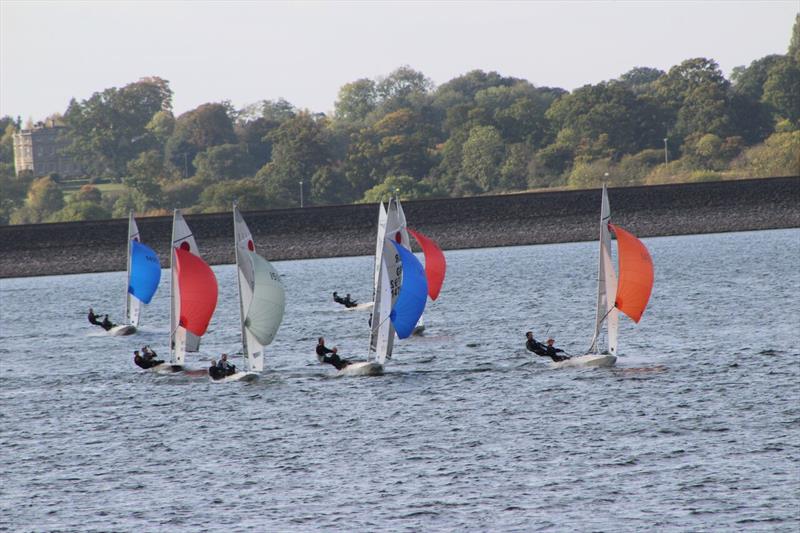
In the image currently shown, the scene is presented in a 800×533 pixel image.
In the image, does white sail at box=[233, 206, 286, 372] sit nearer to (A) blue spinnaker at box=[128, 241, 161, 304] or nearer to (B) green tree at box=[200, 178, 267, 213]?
(A) blue spinnaker at box=[128, 241, 161, 304]

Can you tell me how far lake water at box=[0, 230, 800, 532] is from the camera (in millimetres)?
30109

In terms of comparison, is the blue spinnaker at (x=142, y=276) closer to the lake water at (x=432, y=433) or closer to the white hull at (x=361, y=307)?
the lake water at (x=432, y=433)

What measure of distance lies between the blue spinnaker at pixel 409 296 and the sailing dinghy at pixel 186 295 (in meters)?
7.70

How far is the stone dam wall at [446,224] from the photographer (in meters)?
121

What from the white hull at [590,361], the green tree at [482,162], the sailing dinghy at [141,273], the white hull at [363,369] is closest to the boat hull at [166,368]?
the white hull at [363,369]

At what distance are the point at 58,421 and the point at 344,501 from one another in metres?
15.9

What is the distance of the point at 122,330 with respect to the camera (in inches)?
2731

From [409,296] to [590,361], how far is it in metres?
6.79

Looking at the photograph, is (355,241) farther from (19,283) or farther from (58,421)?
(58,421)

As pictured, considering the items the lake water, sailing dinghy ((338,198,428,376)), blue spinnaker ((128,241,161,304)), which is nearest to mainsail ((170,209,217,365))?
the lake water

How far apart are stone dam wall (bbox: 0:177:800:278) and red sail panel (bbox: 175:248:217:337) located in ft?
227

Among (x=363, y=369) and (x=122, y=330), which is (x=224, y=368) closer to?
(x=363, y=369)

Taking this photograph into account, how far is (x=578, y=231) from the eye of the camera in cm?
12488

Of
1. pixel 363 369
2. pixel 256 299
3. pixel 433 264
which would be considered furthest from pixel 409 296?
pixel 433 264
